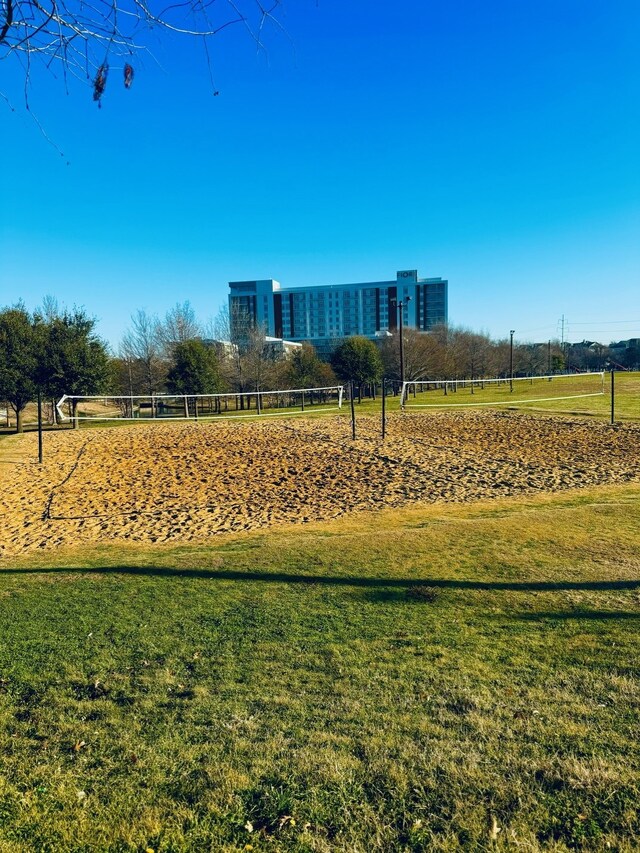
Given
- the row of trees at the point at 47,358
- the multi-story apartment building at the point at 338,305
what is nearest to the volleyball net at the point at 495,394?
the row of trees at the point at 47,358

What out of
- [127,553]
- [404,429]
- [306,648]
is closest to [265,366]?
[404,429]

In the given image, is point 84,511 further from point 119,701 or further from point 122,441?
point 122,441

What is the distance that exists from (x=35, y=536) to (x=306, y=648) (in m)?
7.39

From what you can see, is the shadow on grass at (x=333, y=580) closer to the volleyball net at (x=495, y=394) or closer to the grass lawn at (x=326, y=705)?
the grass lawn at (x=326, y=705)

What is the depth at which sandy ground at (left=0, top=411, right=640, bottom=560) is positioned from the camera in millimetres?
10648

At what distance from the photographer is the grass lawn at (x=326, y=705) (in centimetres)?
257

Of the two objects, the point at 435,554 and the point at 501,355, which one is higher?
the point at 501,355

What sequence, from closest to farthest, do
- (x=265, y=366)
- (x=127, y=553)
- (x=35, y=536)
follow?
(x=127, y=553), (x=35, y=536), (x=265, y=366)

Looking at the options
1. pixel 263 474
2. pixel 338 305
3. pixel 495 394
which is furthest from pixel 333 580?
pixel 338 305

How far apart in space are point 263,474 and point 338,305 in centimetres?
11879

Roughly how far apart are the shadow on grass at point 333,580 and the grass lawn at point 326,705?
4 cm

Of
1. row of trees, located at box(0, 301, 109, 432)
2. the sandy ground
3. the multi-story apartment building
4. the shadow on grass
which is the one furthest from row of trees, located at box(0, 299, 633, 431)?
the multi-story apartment building

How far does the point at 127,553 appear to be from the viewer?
8453mm

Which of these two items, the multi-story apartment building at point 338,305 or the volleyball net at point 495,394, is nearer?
the volleyball net at point 495,394
